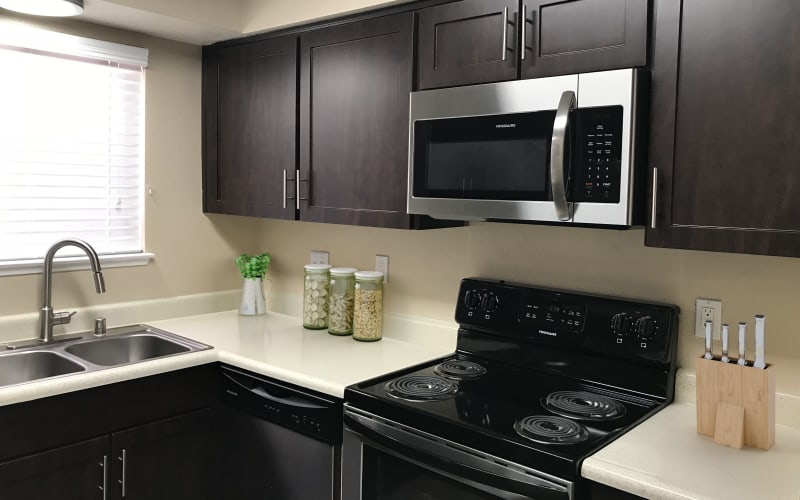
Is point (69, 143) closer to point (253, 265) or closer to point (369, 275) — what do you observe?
point (253, 265)

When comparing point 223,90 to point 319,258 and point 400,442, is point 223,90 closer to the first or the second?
point 319,258

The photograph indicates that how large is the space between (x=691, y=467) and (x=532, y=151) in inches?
34.7

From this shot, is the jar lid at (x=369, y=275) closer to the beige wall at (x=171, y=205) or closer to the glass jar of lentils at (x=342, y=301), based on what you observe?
the glass jar of lentils at (x=342, y=301)

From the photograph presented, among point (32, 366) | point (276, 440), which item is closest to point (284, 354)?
point (276, 440)

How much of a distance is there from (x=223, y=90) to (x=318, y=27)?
24.5 inches

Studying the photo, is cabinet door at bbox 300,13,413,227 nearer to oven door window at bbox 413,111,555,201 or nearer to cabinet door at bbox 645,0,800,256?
oven door window at bbox 413,111,555,201

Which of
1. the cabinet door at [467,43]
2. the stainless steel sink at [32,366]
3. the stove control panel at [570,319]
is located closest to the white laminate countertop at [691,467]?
the stove control panel at [570,319]

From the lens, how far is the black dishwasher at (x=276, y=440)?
2.00 meters

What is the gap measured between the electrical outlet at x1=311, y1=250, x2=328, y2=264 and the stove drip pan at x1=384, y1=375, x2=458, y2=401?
0.97m

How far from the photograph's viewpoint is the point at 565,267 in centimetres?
216

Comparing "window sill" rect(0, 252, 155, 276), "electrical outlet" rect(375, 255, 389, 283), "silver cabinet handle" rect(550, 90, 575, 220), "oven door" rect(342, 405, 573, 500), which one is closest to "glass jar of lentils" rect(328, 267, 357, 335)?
"electrical outlet" rect(375, 255, 389, 283)

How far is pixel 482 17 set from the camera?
6.36 feet

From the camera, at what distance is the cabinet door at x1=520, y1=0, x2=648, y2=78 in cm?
165

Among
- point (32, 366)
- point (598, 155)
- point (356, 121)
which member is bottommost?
point (32, 366)
